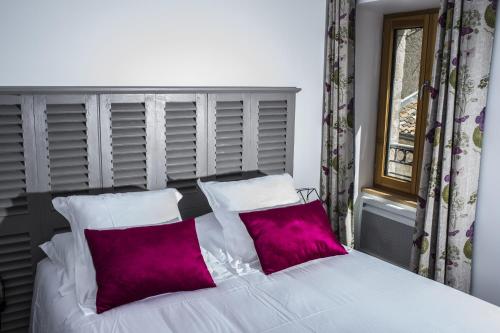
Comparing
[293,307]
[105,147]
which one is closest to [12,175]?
[105,147]

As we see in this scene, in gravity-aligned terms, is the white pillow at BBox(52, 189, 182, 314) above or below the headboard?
below

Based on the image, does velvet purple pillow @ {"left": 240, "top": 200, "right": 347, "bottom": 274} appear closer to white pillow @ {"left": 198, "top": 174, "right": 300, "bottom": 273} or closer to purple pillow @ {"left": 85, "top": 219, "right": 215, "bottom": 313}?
white pillow @ {"left": 198, "top": 174, "right": 300, "bottom": 273}

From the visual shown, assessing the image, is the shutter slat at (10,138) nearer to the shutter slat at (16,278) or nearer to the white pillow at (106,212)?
the white pillow at (106,212)

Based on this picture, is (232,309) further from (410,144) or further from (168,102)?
(410,144)

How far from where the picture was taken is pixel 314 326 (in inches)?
75.5

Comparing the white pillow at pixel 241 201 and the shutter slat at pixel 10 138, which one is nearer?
the shutter slat at pixel 10 138

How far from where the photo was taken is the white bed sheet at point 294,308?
1916 millimetres

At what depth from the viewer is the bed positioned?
6.29 feet

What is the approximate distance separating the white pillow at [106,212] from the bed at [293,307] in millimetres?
160

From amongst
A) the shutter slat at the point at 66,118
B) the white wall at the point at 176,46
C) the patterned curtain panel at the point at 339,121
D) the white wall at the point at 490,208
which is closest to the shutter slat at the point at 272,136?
the white wall at the point at 176,46

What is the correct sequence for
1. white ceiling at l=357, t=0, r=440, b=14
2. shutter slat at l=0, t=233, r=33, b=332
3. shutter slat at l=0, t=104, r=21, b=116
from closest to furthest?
shutter slat at l=0, t=104, r=21, b=116
shutter slat at l=0, t=233, r=33, b=332
white ceiling at l=357, t=0, r=440, b=14

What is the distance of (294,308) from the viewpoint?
2.06m

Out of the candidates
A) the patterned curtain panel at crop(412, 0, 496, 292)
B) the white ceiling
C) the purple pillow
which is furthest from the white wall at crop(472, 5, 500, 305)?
the purple pillow

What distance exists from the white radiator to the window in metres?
0.20
